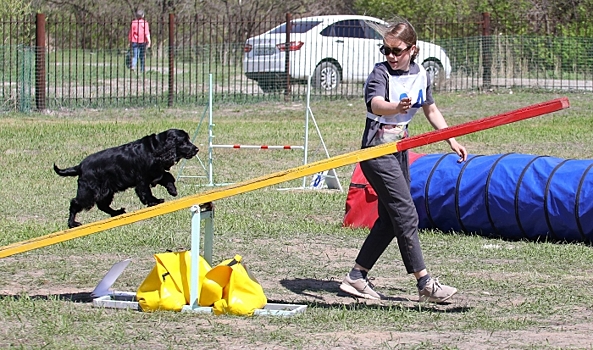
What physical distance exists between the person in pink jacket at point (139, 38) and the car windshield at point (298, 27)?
8.87 feet

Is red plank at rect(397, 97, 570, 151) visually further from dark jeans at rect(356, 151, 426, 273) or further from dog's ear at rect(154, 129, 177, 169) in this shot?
dog's ear at rect(154, 129, 177, 169)

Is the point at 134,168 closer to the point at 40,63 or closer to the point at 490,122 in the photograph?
the point at 490,122

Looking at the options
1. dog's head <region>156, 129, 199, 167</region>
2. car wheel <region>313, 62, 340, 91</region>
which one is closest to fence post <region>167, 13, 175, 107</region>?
car wheel <region>313, 62, 340, 91</region>

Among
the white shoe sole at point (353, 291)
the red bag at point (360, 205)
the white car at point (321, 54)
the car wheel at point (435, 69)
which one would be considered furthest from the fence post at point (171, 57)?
the white shoe sole at point (353, 291)

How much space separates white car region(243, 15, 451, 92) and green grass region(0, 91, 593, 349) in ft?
18.8

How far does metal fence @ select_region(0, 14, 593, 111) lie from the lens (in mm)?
17250

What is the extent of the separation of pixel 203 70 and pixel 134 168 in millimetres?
12265

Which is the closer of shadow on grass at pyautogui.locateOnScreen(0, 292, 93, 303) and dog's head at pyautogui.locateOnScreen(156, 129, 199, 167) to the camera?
shadow on grass at pyautogui.locateOnScreen(0, 292, 93, 303)

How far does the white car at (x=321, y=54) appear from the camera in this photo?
62.0ft

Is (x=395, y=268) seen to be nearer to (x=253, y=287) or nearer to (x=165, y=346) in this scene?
(x=253, y=287)

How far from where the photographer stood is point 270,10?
3111 cm

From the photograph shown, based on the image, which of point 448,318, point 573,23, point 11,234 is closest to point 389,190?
point 448,318

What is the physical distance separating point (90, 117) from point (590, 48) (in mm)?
10727

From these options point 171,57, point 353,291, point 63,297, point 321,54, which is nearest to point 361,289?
point 353,291
